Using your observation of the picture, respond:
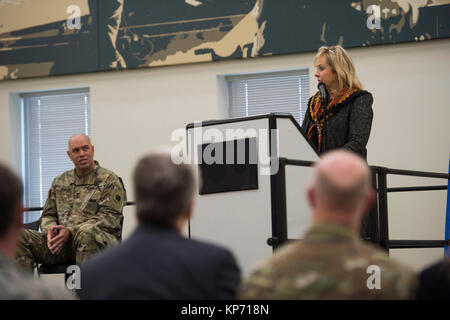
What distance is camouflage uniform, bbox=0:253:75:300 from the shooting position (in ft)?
4.89

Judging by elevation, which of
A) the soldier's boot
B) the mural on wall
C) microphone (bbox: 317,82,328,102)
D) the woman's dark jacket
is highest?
the mural on wall

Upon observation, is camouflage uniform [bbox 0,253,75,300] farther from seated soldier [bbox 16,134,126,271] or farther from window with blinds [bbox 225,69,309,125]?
window with blinds [bbox 225,69,309,125]

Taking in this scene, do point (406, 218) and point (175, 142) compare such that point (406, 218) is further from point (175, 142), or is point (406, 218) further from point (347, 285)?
point (347, 285)

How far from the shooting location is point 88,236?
4.57 meters

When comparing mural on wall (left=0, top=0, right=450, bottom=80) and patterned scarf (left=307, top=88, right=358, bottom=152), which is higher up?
mural on wall (left=0, top=0, right=450, bottom=80)

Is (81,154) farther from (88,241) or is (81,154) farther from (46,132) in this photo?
(46,132)

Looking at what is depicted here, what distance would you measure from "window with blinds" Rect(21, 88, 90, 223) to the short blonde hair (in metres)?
3.58

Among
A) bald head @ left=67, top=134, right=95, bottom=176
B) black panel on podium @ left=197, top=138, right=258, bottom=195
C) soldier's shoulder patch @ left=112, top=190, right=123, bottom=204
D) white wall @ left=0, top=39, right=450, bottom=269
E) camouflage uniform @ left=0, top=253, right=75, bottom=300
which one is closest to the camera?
camouflage uniform @ left=0, top=253, right=75, bottom=300

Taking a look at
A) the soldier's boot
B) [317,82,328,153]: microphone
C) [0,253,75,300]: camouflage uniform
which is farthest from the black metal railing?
[0,253,75,300]: camouflage uniform

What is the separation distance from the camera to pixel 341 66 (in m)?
4.02

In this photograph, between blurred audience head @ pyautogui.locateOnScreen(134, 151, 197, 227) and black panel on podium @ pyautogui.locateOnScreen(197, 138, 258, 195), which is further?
black panel on podium @ pyautogui.locateOnScreen(197, 138, 258, 195)

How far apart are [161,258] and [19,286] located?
0.99ft

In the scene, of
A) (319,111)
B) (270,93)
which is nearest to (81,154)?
(319,111)

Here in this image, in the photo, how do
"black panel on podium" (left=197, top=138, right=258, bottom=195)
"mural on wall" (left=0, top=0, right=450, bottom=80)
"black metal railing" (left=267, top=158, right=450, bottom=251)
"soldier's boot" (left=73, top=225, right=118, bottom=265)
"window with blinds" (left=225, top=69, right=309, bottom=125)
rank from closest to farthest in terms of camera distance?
"black metal railing" (left=267, top=158, right=450, bottom=251)
"black panel on podium" (left=197, top=138, right=258, bottom=195)
"soldier's boot" (left=73, top=225, right=118, bottom=265)
"mural on wall" (left=0, top=0, right=450, bottom=80)
"window with blinds" (left=225, top=69, right=309, bottom=125)
